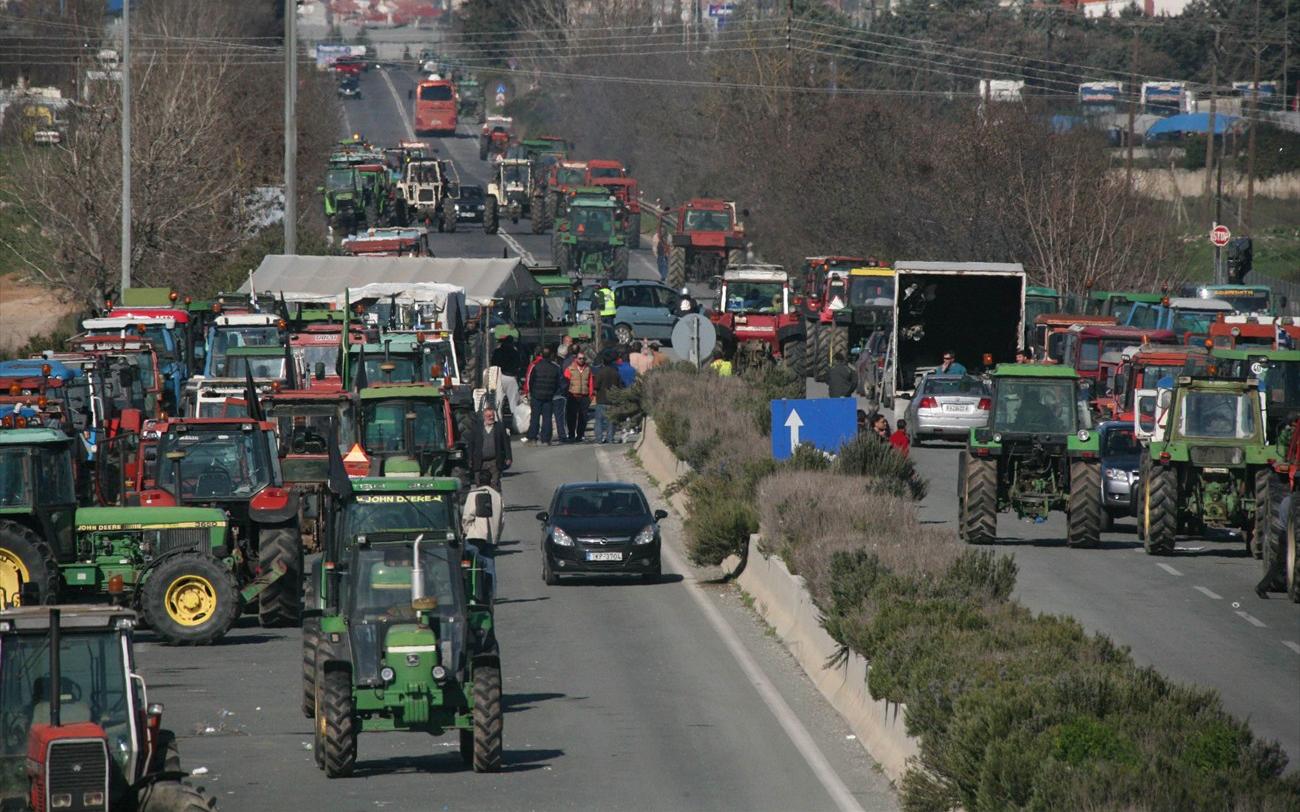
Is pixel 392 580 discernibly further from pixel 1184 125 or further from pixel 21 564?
pixel 1184 125

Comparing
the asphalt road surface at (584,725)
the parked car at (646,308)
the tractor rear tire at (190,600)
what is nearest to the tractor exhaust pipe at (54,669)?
the asphalt road surface at (584,725)

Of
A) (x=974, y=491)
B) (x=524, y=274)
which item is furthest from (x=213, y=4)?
(x=974, y=491)

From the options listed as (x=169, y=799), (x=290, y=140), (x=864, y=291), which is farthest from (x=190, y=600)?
(x=864, y=291)

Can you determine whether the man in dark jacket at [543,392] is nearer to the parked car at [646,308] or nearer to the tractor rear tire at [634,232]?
the parked car at [646,308]

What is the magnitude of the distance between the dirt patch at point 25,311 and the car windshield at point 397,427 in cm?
3198

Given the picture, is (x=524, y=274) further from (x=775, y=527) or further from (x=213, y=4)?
(x=213, y=4)

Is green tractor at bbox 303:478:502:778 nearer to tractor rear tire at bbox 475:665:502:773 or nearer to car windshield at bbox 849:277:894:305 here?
tractor rear tire at bbox 475:665:502:773

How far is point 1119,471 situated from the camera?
3030 centimetres

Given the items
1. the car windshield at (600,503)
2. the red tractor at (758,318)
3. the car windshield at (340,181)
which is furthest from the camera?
the car windshield at (340,181)

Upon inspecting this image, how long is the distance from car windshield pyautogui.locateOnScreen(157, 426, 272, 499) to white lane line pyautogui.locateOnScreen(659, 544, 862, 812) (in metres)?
5.31

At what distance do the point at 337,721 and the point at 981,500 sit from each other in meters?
14.0

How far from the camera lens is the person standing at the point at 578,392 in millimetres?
40281

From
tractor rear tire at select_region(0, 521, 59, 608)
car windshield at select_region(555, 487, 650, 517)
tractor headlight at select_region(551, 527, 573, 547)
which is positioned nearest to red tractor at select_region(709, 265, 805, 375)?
car windshield at select_region(555, 487, 650, 517)

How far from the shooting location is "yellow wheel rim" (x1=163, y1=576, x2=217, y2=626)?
2130cm
